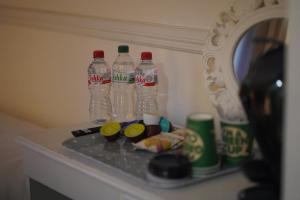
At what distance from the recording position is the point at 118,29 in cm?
171

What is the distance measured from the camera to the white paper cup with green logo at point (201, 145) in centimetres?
105

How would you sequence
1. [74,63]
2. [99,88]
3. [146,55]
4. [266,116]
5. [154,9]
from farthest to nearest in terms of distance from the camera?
[74,63] < [99,88] < [154,9] < [146,55] < [266,116]

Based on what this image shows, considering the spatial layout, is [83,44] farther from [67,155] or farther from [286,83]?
[286,83]

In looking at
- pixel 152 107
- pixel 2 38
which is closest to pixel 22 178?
pixel 152 107

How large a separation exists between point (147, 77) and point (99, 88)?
26 cm

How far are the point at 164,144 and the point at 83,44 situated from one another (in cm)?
80

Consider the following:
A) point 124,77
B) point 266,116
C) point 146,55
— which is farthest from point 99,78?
point 266,116

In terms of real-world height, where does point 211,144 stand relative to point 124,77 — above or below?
below

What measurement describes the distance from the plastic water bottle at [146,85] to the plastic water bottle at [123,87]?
4cm

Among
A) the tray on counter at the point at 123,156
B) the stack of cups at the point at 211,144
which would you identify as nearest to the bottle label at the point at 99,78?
the tray on counter at the point at 123,156

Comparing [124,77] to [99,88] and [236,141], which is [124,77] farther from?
[236,141]

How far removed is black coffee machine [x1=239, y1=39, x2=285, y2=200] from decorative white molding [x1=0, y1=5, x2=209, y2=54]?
21.6 inches

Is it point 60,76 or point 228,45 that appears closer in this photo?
point 228,45

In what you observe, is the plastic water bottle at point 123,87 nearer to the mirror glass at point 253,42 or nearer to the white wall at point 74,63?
the white wall at point 74,63
